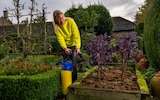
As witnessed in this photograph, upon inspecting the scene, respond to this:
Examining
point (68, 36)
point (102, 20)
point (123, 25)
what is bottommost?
point (68, 36)

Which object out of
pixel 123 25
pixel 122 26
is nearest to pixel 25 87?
pixel 122 26

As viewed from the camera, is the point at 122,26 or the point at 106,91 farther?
the point at 122,26

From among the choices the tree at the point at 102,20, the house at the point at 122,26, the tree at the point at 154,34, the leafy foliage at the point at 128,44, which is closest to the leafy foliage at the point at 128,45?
the leafy foliage at the point at 128,44

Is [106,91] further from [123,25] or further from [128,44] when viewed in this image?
[123,25]

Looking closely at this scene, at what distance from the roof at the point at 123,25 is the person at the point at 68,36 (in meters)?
21.8

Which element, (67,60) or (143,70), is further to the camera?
(143,70)

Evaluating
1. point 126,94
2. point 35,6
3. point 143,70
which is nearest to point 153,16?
point 143,70

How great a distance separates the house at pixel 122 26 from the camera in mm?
26134

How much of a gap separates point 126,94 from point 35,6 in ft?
17.1

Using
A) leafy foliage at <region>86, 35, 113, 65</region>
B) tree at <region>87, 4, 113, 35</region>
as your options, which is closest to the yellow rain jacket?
leafy foliage at <region>86, 35, 113, 65</region>

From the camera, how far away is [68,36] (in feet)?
15.9

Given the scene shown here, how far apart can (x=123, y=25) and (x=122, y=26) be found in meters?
0.36

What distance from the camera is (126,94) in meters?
3.65

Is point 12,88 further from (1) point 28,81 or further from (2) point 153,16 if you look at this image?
(2) point 153,16
